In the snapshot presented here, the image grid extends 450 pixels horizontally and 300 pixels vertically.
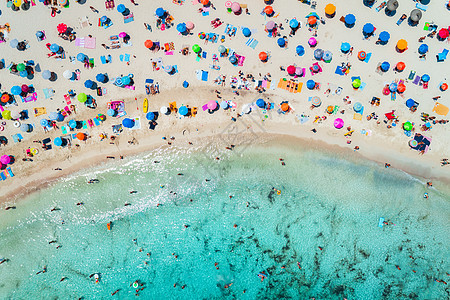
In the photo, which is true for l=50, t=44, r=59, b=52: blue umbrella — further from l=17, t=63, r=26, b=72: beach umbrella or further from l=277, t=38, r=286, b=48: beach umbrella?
l=277, t=38, r=286, b=48: beach umbrella

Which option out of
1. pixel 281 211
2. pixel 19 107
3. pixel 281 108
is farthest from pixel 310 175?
pixel 19 107

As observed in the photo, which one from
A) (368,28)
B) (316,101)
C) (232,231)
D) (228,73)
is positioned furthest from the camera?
(232,231)

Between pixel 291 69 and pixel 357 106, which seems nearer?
pixel 291 69

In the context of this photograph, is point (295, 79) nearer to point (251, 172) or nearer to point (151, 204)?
point (251, 172)

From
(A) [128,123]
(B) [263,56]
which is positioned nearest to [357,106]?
(B) [263,56]

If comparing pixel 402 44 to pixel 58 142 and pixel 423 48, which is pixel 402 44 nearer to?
pixel 423 48

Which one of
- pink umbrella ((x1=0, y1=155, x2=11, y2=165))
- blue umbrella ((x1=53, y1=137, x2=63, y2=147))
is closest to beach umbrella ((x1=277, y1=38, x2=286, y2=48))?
blue umbrella ((x1=53, y1=137, x2=63, y2=147))

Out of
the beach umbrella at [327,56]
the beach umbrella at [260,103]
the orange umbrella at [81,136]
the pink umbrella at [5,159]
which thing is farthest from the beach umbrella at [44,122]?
the beach umbrella at [327,56]
